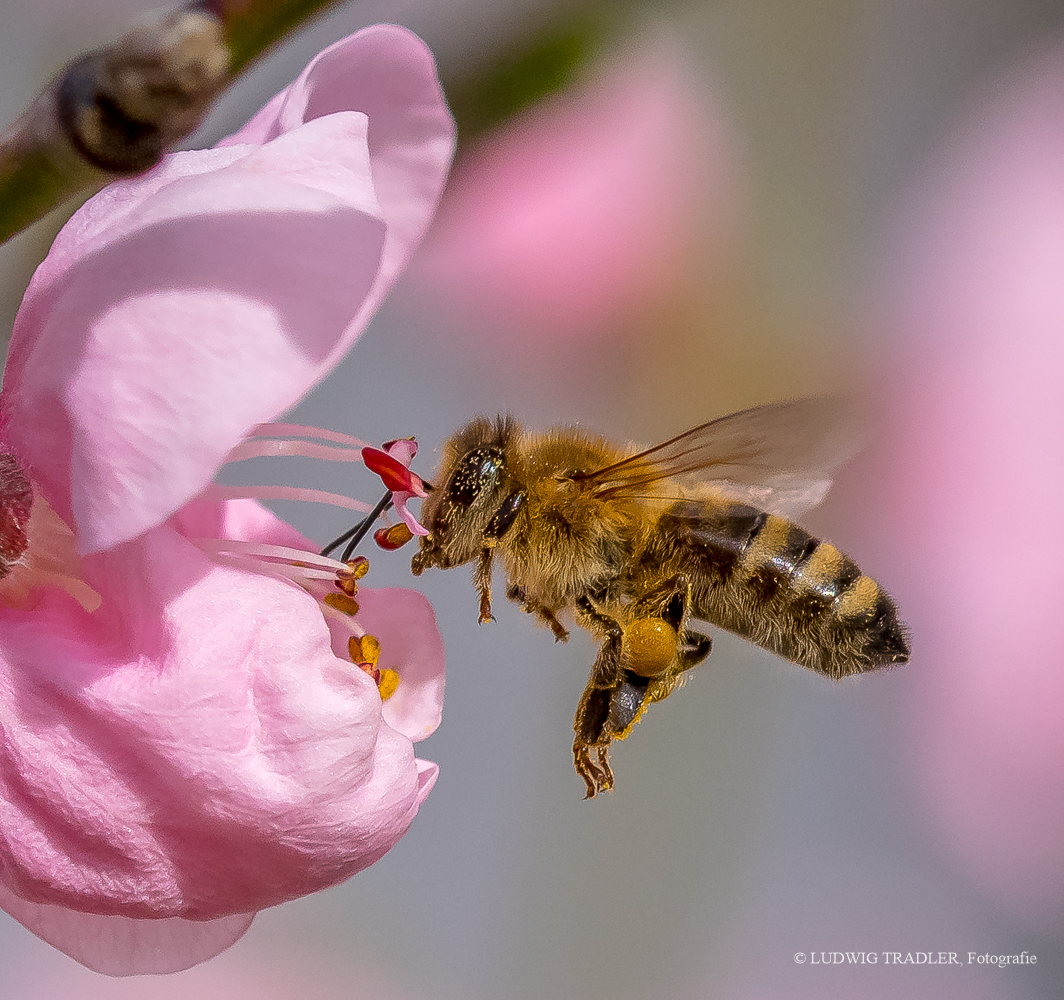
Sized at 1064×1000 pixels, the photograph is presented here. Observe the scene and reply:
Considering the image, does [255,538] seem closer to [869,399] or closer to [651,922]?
[869,399]

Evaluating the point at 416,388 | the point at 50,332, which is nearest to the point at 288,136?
the point at 50,332

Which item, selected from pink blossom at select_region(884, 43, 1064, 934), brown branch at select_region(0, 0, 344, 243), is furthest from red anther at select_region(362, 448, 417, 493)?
pink blossom at select_region(884, 43, 1064, 934)

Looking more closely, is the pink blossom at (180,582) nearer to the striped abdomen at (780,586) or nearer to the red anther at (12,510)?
the red anther at (12,510)

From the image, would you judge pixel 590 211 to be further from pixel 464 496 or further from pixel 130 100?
pixel 130 100

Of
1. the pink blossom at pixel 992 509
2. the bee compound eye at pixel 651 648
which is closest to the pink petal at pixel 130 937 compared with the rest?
the bee compound eye at pixel 651 648

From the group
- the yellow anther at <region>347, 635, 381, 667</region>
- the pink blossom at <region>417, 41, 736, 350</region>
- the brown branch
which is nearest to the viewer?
the brown branch

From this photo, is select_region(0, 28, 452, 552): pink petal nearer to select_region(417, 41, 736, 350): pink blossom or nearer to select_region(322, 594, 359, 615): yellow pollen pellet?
select_region(322, 594, 359, 615): yellow pollen pellet
